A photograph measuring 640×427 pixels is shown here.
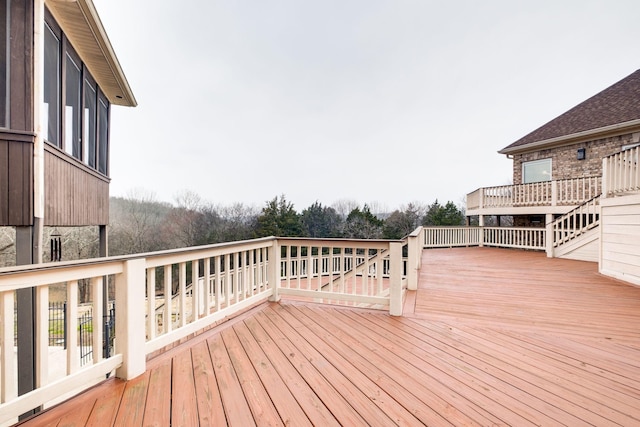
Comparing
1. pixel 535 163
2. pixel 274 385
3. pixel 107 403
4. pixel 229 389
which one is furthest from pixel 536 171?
pixel 107 403

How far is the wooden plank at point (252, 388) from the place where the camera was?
5.09 ft

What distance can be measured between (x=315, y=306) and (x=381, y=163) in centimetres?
2274

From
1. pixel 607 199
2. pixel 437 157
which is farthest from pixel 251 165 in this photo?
pixel 607 199

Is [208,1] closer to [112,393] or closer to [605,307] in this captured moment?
[112,393]

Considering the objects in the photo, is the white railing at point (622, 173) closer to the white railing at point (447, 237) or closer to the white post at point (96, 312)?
the white railing at point (447, 237)

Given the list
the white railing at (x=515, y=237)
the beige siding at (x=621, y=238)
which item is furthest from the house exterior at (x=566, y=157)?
the beige siding at (x=621, y=238)

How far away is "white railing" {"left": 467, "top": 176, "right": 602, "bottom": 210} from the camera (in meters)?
8.97

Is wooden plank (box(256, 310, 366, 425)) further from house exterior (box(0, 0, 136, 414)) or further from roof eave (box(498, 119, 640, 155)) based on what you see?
roof eave (box(498, 119, 640, 155))

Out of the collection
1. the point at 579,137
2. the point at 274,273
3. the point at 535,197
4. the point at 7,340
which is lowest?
the point at 274,273

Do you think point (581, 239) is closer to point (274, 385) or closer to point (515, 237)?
point (515, 237)

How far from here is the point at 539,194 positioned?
10.2 metres

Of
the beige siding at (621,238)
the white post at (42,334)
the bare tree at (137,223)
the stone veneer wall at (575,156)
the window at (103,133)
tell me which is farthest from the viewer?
the bare tree at (137,223)

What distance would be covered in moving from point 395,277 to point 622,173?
224 inches

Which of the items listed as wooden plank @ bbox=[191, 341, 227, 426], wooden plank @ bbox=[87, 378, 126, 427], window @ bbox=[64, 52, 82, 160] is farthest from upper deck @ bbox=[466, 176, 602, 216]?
window @ bbox=[64, 52, 82, 160]
